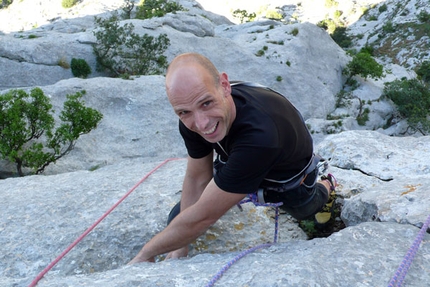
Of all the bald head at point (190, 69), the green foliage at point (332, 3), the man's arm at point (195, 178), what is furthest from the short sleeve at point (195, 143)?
the green foliage at point (332, 3)

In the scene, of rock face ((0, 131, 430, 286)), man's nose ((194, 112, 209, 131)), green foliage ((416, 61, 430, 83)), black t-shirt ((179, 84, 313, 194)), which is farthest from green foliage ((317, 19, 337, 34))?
man's nose ((194, 112, 209, 131))

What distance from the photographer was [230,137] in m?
2.79

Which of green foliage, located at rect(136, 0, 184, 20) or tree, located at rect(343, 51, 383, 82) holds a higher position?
green foliage, located at rect(136, 0, 184, 20)

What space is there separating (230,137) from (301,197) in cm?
125

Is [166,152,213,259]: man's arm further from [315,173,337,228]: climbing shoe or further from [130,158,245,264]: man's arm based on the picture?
[315,173,337,228]: climbing shoe

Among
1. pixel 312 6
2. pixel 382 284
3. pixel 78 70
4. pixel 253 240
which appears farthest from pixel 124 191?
pixel 312 6

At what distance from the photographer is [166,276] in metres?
2.70

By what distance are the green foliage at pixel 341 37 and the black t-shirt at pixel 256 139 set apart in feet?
173

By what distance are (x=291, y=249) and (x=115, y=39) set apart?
24779 millimetres

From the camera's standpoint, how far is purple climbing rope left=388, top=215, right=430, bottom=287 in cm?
245

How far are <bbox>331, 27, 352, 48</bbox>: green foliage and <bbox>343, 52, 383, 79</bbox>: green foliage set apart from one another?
19837 millimetres

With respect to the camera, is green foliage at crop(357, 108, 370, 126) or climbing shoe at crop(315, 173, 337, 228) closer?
climbing shoe at crop(315, 173, 337, 228)

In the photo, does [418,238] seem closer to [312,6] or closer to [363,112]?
[363,112]

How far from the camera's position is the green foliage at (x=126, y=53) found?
25016 mm
